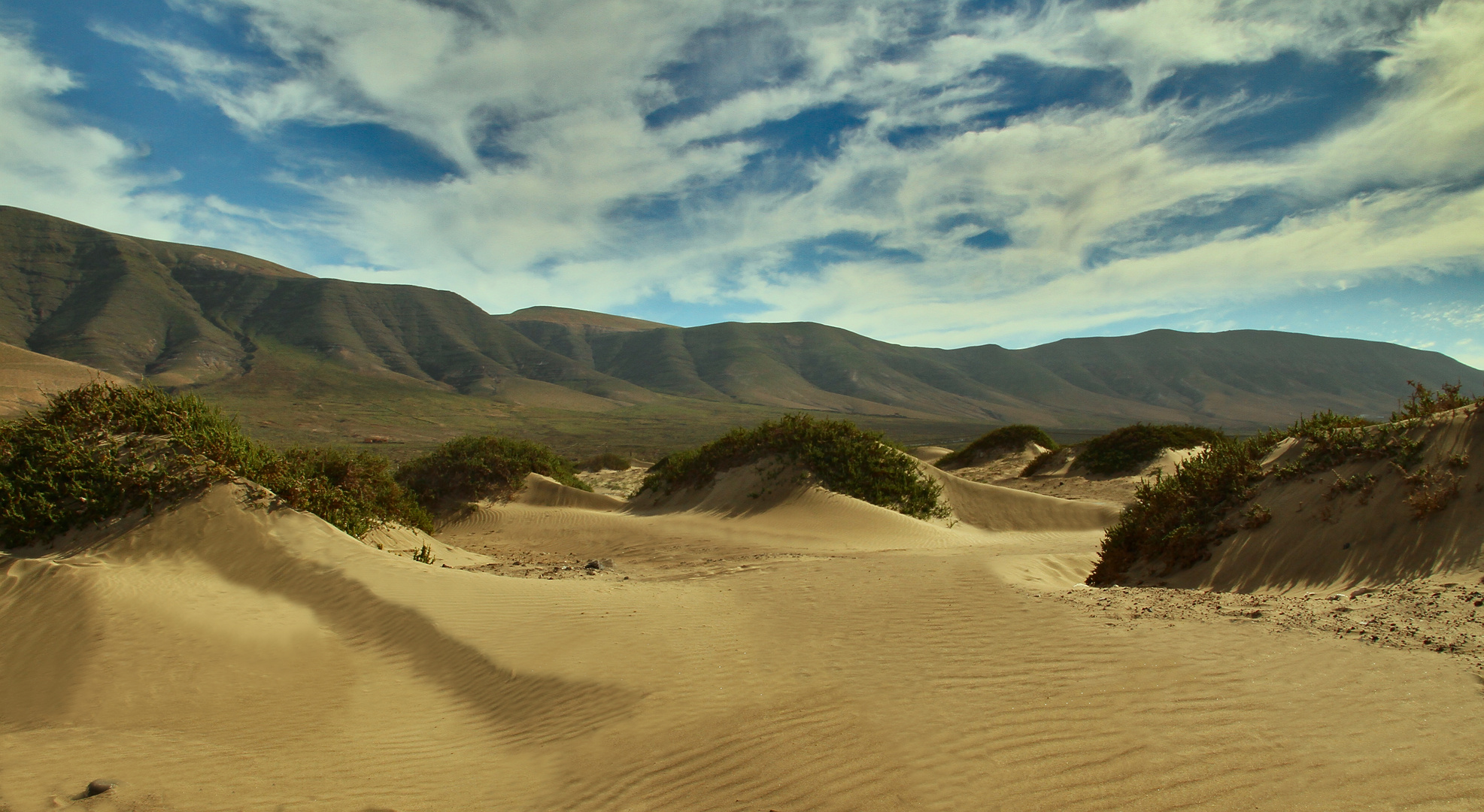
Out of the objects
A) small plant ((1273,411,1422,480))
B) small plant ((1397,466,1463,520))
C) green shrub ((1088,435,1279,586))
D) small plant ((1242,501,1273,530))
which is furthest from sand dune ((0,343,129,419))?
small plant ((1397,466,1463,520))

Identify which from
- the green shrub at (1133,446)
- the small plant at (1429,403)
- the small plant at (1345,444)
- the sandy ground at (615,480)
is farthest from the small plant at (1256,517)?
the sandy ground at (615,480)

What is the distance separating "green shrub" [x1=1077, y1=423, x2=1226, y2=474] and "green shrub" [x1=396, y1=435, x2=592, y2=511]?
58.2 ft

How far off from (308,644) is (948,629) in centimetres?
620

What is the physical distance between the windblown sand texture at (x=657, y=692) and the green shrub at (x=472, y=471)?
11.1 m

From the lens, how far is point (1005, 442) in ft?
99.6

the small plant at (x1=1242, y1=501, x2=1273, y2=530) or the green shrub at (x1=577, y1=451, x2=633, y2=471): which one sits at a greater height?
the small plant at (x1=1242, y1=501, x2=1273, y2=530)

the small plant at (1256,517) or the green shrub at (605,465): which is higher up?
the small plant at (1256,517)

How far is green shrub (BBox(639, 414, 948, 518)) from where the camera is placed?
18.5m

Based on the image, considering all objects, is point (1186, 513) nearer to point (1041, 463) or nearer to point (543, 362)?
point (1041, 463)

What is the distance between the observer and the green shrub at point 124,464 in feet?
30.8

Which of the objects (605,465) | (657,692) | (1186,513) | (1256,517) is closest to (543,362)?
(605,465)

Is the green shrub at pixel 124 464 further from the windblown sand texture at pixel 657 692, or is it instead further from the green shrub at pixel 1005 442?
the green shrub at pixel 1005 442

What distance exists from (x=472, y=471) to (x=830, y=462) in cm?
1107

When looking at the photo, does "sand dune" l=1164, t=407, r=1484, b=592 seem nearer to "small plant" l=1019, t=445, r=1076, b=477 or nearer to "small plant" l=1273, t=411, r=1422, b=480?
"small plant" l=1273, t=411, r=1422, b=480
